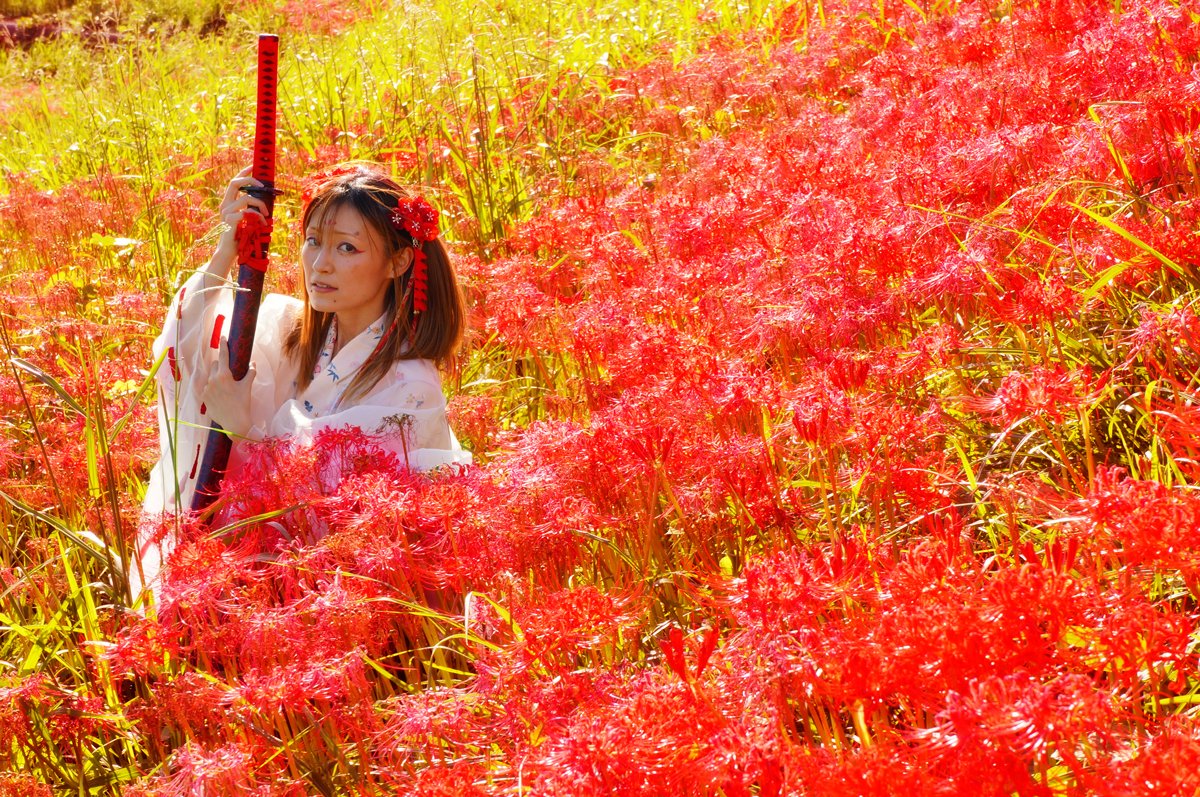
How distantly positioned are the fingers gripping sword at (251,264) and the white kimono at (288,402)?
39 millimetres

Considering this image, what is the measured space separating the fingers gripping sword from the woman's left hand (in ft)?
0.13

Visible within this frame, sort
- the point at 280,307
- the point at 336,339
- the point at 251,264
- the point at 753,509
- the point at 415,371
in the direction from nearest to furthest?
the point at 753,509 < the point at 251,264 < the point at 415,371 < the point at 336,339 < the point at 280,307

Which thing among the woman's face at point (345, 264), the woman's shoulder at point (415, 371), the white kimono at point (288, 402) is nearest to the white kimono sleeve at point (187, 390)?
the white kimono at point (288, 402)

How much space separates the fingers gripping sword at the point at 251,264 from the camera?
2.74m

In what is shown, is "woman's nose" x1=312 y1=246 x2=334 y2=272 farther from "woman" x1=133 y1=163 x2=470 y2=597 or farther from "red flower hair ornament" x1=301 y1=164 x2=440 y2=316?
"red flower hair ornament" x1=301 y1=164 x2=440 y2=316

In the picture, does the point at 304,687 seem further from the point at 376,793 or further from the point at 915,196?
the point at 915,196

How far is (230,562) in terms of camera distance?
6.66 ft

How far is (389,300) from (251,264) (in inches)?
24.9

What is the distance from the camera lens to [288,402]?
336 cm

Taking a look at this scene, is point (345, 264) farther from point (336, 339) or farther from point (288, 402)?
point (288, 402)

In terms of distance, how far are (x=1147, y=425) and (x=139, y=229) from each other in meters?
4.66

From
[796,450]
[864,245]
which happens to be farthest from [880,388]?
[864,245]

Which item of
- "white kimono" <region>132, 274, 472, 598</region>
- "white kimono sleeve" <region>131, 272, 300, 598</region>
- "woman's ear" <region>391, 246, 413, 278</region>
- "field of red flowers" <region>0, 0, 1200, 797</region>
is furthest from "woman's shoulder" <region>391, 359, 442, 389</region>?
"white kimono sleeve" <region>131, 272, 300, 598</region>

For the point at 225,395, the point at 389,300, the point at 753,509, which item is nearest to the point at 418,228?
the point at 389,300
